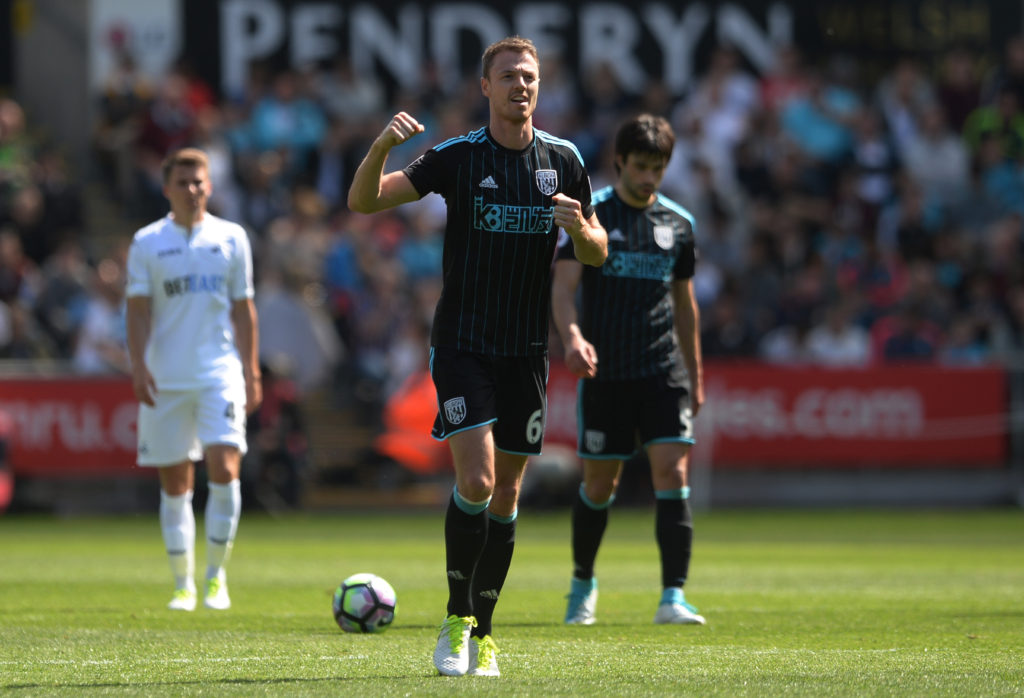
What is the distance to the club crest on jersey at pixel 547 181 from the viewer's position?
707 cm

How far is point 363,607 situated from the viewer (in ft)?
27.6

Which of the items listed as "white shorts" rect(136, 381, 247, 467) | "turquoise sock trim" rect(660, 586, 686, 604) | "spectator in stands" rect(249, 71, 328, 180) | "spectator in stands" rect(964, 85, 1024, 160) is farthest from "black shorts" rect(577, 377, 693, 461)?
"spectator in stands" rect(964, 85, 1024, 160)

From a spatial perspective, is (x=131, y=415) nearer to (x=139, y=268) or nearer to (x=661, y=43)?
(x=139, y=268)

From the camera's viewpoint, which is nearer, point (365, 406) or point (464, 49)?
point (365, 406)

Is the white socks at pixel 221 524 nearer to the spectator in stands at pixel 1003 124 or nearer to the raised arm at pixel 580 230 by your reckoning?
the raised arm at pixel 580 230

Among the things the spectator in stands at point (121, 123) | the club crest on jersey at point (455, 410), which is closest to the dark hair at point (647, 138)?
the club crest on jersey at point (455, 410)

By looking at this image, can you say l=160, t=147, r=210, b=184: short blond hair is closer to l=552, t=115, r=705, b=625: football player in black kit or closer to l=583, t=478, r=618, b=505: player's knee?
l=552, t=115, r=705, b=625: football player in black kit

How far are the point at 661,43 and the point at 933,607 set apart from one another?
18296 mm

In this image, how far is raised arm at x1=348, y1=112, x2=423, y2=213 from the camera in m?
6.54

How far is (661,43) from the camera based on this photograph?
88.2ft

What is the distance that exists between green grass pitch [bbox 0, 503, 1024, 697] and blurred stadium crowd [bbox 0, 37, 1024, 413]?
428 cm

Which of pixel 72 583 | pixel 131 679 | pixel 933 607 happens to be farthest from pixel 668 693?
pixel 72 583

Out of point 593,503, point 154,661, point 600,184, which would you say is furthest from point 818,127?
point 154,661

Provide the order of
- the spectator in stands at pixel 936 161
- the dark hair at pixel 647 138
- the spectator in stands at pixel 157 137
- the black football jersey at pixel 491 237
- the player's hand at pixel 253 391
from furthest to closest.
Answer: the spectator in stands at pixel 936 161 < the spectator in stands at pixel 157 137 < the player's hand at pixel 253 391 < the dark hair at pixel 647 138 < the black football jersey at pixel 491 237
